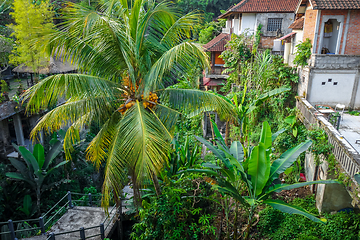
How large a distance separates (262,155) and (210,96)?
2.07 meters

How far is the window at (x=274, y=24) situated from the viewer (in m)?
20.0

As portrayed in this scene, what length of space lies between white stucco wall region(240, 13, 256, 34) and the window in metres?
1.20

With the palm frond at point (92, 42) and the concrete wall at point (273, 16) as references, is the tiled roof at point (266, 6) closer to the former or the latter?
the concrete wall at point (273, 16)

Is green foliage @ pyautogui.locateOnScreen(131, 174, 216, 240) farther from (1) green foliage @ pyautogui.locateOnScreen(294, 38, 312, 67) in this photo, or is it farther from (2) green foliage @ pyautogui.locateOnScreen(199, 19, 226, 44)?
(2) green foliage @ pyautogui.locateOnScreen(199, 19, 226, 44)

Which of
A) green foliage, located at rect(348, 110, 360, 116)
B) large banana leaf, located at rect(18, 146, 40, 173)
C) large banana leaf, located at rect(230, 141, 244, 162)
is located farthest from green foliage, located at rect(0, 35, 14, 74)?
green foliage, located at rect(348, 110, 360, 116)

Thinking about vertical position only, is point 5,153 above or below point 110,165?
below

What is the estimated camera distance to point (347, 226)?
7242 mm

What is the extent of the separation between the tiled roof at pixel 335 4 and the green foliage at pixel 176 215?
30.3ft

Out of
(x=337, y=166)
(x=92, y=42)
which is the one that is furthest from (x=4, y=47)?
(x=337, y=166)

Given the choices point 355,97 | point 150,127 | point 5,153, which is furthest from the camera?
point 5,153

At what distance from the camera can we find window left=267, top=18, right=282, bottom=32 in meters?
20.0

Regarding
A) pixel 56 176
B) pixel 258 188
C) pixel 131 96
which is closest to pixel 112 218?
pixel 56 176

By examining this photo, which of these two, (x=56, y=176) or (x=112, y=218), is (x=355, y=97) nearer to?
(x=112, y=218)

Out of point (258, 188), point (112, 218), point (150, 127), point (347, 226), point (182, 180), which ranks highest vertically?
point (150, 127)
